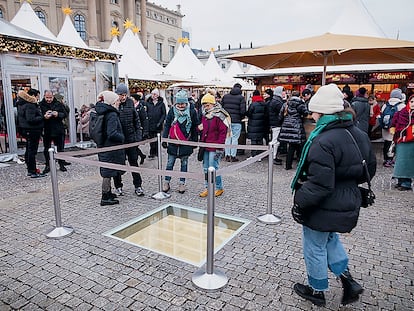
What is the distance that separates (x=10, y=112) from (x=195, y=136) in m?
6.10

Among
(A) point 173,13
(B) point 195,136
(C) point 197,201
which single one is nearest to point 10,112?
(B) point 195,136

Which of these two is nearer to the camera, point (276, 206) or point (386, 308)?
point (386, 308)

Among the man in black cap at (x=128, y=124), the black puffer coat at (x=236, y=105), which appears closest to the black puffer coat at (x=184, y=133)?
the man in black cap at (x=128, y=124)

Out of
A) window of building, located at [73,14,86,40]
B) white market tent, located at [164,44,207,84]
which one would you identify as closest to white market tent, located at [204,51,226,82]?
white market tent, located at [164,44,207,84]

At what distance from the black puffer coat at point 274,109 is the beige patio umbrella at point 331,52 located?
90cm

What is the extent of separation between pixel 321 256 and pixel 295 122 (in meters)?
5.55

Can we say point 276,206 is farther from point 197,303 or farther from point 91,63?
point 91,63

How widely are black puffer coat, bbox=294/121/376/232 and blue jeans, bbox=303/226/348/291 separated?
0.52ft

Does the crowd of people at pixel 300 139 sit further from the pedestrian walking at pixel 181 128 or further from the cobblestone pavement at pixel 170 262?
the cobblestone pavement at pixel 170 262

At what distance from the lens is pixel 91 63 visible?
1190cm

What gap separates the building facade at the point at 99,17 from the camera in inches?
1756

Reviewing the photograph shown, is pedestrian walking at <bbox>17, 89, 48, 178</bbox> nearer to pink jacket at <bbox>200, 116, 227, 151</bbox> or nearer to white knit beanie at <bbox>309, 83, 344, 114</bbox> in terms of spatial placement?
pink jacket at <bbox>200, 116, 227, 151</bbox>

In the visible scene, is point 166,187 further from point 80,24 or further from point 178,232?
point 80,24

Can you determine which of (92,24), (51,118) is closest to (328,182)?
(51,118)
